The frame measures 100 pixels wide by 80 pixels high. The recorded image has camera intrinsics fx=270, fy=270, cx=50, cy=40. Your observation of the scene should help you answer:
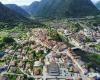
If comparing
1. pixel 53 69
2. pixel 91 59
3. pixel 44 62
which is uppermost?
pixel 91 59

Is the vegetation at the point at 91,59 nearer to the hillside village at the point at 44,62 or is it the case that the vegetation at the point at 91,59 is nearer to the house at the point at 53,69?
the hillside village at the point at 44,62

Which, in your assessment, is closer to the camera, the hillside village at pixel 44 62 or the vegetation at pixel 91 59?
the hillside village at pixel 44 62

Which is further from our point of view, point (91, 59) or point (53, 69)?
point (91, 59)

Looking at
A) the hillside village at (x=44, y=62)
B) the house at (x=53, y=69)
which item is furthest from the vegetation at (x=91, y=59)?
the house at (x=53, y=69)

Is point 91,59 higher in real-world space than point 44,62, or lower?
higher

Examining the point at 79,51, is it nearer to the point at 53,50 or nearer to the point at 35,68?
the point at 53,50

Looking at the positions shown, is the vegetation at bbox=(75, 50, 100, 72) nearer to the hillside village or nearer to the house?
the hillside village

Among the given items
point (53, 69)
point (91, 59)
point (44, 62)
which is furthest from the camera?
point (91, 59)

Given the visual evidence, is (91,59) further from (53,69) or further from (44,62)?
(53,69)

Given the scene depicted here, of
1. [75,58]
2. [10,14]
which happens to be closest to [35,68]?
[75,58]

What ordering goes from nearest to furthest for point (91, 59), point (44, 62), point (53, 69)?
point (53, 69)
point (44, 62)
point (91, 59)

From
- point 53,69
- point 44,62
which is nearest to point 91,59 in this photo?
point 44,62
